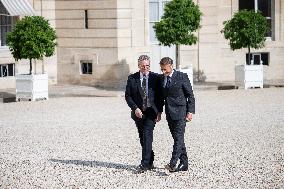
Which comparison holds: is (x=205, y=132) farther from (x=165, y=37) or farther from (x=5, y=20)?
(x=5, y=20)

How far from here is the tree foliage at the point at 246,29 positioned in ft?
74.1

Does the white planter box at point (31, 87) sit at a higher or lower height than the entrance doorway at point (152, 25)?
lower

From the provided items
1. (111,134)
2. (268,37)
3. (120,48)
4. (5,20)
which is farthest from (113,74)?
(111,134)

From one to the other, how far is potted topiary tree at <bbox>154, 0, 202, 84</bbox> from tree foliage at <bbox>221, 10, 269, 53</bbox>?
56.1 inches

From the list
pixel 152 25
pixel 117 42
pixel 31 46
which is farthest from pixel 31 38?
pixel 152 25

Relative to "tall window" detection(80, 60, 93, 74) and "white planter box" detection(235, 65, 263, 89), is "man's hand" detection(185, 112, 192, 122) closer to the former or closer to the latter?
"white planter box" detection(235, 65, 263, 89)

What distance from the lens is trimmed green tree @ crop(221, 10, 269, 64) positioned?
22.6 meters

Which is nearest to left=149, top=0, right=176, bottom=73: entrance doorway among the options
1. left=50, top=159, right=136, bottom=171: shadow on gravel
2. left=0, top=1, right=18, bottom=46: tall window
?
left=0, top=1, right=18, bottom=46: tall window

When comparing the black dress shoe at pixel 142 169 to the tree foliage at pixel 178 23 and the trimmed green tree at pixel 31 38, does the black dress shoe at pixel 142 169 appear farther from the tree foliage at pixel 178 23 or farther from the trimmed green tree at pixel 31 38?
the tree foliage at pixel 178 23

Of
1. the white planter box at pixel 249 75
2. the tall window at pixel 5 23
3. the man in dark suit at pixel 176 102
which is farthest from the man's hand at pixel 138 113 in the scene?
the tall window at pixel 5 23

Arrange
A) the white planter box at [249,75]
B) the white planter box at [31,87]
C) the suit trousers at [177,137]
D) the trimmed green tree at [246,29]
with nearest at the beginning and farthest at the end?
1. the suit trousers at [177,137]
2. the white planter box at [31,87]
3. the trimmed green tree at [246,29]
4. the white planter box at [249,75]

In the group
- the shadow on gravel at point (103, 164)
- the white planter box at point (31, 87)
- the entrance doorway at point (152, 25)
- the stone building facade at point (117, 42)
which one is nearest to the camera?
the shadow on gravel at point (103, 164)

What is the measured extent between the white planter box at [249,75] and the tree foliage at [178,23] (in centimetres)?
200

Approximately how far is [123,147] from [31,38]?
8.58m
